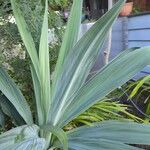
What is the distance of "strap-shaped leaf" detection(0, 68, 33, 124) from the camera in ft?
5.93

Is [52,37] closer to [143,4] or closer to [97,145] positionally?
[97,145]

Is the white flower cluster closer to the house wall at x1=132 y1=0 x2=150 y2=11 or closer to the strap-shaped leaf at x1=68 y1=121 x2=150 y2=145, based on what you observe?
the strap-shaped leaf at x1=68 y1=121 x2=150 y2=145

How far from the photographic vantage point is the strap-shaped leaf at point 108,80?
5.65 feet

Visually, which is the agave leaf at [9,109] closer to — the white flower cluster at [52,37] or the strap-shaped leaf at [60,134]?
the strap-shaped leaf at [60,134]

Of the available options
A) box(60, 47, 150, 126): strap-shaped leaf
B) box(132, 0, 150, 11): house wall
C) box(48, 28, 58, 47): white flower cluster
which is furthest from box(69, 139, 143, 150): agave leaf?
box(132, 0, 150, 11): house wall

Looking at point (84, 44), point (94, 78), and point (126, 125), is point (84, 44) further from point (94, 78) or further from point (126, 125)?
point (126, 125)

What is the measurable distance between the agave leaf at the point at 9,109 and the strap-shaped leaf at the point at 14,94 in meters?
0.09

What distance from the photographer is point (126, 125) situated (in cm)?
166

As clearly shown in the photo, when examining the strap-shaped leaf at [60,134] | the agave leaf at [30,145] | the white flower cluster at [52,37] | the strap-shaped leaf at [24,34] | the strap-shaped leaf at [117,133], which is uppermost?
the strap-shaped leaf at [24,34]

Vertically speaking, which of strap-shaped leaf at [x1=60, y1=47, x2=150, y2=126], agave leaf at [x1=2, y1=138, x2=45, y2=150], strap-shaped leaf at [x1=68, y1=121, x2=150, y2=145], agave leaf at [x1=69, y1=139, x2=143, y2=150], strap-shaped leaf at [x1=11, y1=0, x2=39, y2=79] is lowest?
agave leaf at [x1=69, y1=139, x2=143, y2=150]

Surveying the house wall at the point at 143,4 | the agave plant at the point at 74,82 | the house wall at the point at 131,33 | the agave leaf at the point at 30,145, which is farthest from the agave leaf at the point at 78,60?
the house wall at the point at 143,4

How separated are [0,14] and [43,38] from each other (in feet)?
1.83

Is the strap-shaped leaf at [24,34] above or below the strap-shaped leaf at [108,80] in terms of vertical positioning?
above

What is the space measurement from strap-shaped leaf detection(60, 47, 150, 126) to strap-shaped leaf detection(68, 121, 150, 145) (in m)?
0.10
